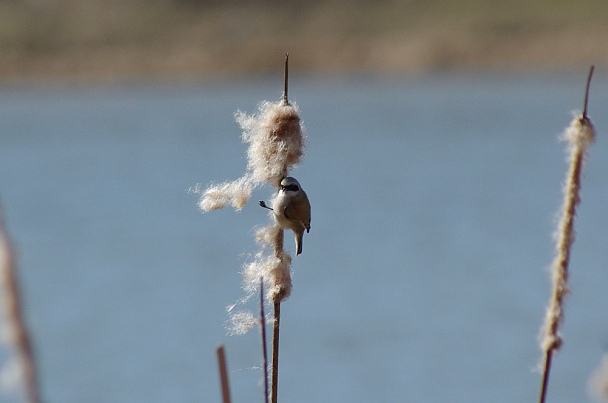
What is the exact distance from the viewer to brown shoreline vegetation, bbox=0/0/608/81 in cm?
2458

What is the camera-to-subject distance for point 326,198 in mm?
13430

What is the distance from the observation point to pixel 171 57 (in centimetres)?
2534

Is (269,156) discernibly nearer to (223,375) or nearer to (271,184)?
(271,184)

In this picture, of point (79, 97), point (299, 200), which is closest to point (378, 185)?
→ point (79, 97)

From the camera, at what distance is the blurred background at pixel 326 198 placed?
7.35 m

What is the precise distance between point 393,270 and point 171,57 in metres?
16.3

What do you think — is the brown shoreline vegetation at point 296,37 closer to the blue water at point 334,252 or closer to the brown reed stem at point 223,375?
the blue water at point 334,252

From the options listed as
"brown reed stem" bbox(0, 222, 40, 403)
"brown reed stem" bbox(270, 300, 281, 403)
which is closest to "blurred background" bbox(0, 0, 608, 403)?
"brown reed stem" bbox(0, 222, 40, 403)

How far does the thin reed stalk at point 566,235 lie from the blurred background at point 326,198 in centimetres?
7

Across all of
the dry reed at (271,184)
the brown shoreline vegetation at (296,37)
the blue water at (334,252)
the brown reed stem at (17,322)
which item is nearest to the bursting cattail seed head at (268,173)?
the dry reed at (271,184)

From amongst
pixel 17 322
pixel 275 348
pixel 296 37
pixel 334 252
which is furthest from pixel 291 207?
pixel 296 37

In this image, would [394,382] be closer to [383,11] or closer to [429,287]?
[429,287]

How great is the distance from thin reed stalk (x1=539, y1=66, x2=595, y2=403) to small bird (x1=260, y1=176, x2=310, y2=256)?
12.7 inches

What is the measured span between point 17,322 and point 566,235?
68 cm
